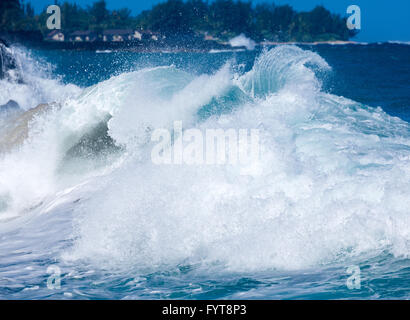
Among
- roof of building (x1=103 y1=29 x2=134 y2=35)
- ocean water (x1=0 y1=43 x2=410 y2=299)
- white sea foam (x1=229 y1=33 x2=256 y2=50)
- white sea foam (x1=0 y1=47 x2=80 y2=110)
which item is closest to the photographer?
ocean water (x1=0 y1=43 x2=410 y2=299)

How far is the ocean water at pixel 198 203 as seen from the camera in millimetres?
5715

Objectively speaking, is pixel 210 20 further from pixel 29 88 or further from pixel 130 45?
pixel 29 88

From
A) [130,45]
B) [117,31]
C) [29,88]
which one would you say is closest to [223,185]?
[29,88]

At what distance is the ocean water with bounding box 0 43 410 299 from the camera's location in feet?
18.7

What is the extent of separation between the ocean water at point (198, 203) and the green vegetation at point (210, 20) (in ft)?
422

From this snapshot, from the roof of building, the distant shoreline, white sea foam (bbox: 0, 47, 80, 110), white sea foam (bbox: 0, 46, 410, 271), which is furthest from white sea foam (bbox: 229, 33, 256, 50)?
white sea foam (bbox: 0, 46, 410, 271)

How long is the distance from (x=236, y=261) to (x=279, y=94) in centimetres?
659

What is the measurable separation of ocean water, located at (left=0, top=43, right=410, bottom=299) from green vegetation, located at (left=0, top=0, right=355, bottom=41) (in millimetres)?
128771

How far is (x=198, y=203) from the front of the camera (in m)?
7.05

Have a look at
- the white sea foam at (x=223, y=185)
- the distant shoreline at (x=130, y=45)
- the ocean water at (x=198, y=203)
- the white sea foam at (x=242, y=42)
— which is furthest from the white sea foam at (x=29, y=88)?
the white sea foam at (x=242, y=42)

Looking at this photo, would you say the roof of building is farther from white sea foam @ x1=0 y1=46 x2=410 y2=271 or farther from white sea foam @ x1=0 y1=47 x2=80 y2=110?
white sea foam @ x1=0 y1=46 x2=410 y2=271

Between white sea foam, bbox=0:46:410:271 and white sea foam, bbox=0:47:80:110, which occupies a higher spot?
white sea foam, bbox=0:47:80:110

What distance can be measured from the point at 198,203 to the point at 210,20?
137 m

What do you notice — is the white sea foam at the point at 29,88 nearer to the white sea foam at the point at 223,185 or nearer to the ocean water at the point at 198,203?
the ocean water at the point at 198,203
